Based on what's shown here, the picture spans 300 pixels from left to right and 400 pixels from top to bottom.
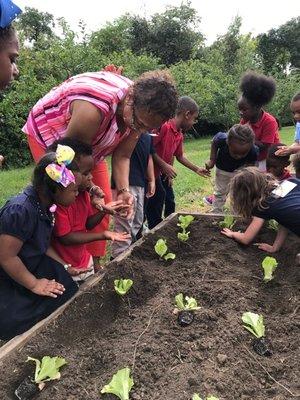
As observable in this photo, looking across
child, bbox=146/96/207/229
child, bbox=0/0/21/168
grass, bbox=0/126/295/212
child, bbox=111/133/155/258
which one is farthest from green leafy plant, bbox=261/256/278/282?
grass, bbox=0/126/295/212

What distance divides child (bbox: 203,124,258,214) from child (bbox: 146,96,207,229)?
242 millimetres

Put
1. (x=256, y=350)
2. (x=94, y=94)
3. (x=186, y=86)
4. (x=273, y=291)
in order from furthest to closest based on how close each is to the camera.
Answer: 1. (x=186, y=86)
2. (x=273, y=291)
3. (x=94, y=94)
4. (x=256, y=350)

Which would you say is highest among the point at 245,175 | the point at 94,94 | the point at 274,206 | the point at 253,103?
the point at 94,94

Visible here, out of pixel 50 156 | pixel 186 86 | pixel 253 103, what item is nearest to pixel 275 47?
pixel 186 86

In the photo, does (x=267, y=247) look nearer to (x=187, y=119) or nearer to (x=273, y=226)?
(x=273, y=226)

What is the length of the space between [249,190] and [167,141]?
1.38 m

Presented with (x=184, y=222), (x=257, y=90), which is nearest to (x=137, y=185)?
(x=184, y=222)

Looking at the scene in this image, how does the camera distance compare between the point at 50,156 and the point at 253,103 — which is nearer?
the point at 50,156

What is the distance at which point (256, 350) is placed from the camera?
237 cm

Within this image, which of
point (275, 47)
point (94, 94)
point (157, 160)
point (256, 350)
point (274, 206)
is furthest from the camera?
Result: point (275, 47)

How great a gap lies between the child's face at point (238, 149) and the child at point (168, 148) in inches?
17.3

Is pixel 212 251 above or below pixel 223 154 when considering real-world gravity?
below

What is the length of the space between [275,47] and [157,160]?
38.3 meters

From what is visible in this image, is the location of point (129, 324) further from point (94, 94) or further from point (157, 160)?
point (157, 160)
